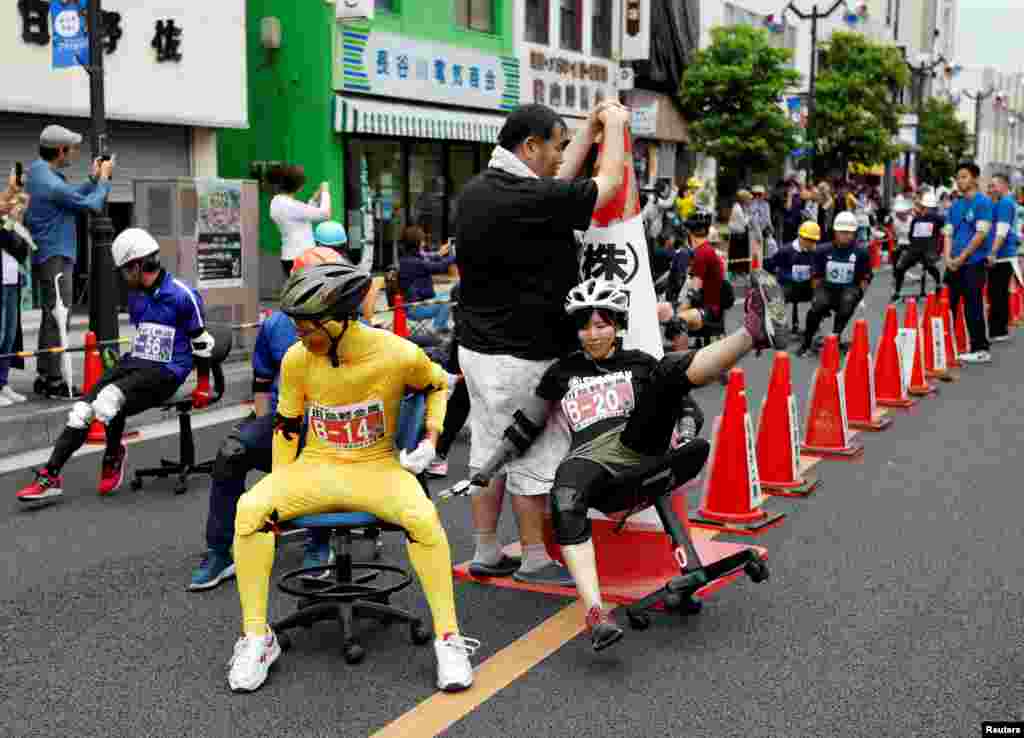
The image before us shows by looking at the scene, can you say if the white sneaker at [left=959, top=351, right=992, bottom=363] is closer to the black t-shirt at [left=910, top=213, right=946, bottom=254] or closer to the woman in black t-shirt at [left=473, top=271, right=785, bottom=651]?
the black t-shirt at [left=910, top=213, right=946, bottom=254]

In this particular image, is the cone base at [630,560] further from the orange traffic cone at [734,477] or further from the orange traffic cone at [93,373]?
the orange traffic cone at [93,373]

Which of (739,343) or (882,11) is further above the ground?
(882,11)

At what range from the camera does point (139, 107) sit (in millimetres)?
16422

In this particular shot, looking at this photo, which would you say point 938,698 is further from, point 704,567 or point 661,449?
point 661,449

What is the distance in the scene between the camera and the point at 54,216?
10656mm

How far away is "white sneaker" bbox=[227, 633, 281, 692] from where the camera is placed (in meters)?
4.63

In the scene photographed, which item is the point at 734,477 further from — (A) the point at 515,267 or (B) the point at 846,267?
(B) the point at 846,267

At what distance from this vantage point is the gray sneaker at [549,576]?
5.88 meters

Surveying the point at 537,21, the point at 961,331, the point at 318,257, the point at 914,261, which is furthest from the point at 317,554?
the point at 537,21

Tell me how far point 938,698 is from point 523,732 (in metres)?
1.55

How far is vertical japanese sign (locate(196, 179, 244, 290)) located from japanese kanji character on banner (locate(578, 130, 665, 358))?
7.65 metres

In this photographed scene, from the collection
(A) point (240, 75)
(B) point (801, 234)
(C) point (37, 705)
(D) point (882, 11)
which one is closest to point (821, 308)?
(B) point (801, 234)

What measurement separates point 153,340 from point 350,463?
330 centimetres

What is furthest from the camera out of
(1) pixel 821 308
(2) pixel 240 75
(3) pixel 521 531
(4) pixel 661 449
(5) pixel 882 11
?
(5) pixel 882 11
